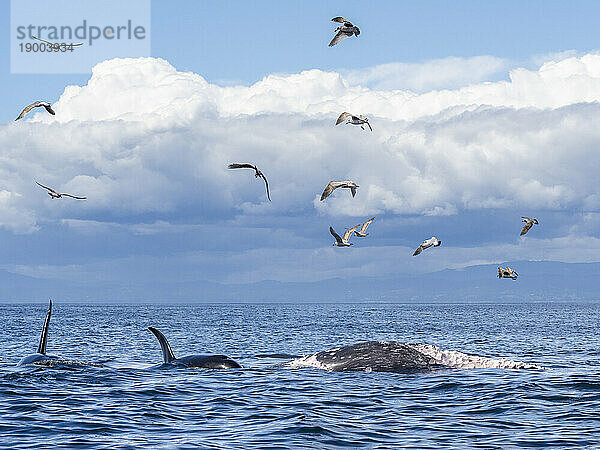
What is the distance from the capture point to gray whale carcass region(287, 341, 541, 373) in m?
21.9

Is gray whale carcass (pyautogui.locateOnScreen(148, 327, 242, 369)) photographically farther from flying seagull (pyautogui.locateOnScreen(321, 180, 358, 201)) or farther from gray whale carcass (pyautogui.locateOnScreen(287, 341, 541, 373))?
flying seagull (pyautogui.locateOnScreen(321, 180, 358, 201))

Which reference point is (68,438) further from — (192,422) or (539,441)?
(539,441)

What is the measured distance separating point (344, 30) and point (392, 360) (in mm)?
11568

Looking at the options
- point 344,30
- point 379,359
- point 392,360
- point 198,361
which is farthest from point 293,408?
point 344,30

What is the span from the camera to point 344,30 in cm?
2658

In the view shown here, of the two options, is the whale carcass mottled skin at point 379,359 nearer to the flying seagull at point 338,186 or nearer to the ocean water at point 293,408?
the ocean water at point 293,408

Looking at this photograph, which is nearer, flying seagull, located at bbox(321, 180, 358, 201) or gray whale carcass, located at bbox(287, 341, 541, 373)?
gray whale carcass, located at bbox(287, 341, 541, 373)

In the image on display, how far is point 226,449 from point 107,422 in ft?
12.3

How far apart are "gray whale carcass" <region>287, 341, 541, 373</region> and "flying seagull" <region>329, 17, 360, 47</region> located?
1039 centimetres

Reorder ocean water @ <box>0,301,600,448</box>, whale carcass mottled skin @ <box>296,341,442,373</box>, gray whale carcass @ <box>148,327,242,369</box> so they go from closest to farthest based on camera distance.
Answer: ocean water @ <box>0,301,600,448</box> → whale carcass mottled skin @ <box>296,341,442,373</box> → gray whale carcass @ <box>148,327,242,369</box>

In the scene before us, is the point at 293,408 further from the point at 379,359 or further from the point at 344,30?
the point at 344,30

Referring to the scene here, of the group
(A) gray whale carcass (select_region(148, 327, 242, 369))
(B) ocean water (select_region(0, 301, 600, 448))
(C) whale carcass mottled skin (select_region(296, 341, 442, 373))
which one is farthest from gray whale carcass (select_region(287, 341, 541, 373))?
(A) gray whale carcass (select_region(148, 327, 242, 369))

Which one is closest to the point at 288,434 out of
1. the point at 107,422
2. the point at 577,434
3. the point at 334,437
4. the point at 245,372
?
the point at 334,437

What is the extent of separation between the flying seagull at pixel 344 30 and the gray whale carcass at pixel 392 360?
10392mm
